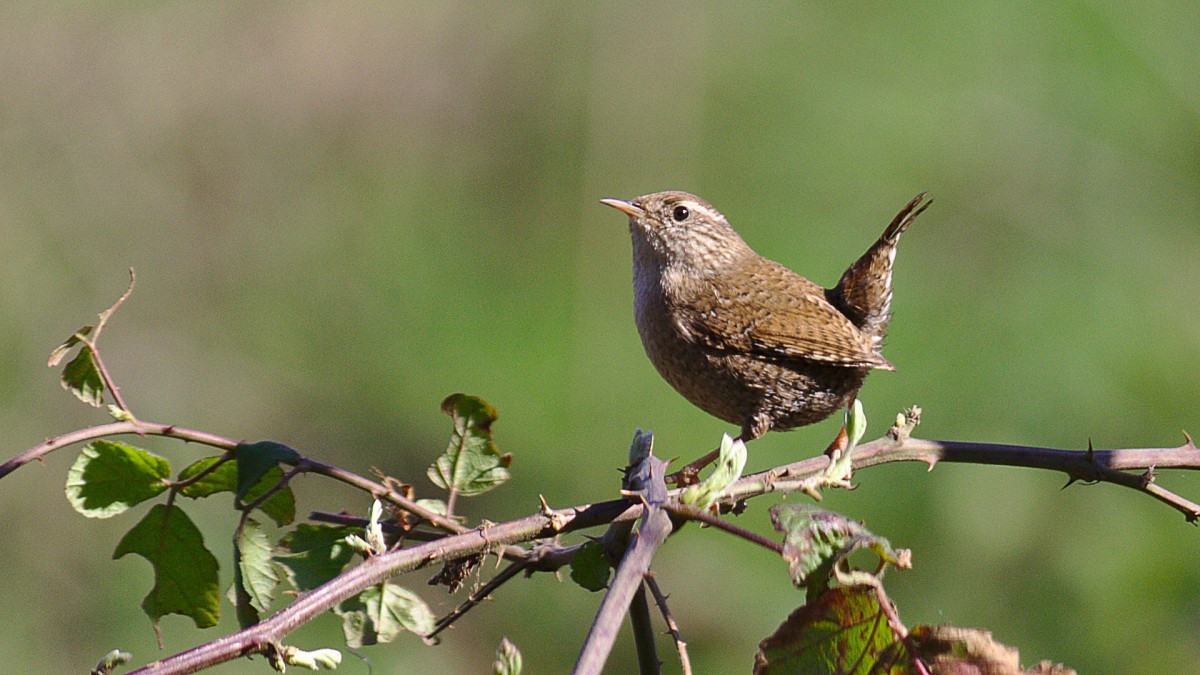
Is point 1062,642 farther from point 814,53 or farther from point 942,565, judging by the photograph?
point 814,53

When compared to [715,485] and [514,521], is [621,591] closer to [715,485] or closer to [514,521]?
[715,485]

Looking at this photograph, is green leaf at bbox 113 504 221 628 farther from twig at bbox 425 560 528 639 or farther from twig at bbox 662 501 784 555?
twig at bbox 662 501 784 555

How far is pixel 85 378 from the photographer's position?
1.52 meters

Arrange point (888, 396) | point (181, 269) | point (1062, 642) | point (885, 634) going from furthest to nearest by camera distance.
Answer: point (181, 269)
point (888, 396)
point (1062, 642)
point (885, 634)

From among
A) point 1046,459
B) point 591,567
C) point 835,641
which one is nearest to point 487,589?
point 591,567

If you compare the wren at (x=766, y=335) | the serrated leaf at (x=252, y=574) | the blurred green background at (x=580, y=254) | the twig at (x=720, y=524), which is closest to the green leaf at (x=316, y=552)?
the serrated leaf at (x=252, y=574)

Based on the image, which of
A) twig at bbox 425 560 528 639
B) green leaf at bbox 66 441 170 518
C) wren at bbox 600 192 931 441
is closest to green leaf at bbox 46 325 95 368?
green leaf at bbox 66 441 170 518

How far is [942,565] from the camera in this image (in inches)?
134

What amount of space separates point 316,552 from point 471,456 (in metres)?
0.26

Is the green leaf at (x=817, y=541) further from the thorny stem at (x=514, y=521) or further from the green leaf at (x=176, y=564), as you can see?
the green leaf at (x=176, y=564)

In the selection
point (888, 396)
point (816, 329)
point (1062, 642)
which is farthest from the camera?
point (888, 396)

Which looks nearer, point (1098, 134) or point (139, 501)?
point (139, 501)

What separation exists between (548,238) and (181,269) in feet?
6.40

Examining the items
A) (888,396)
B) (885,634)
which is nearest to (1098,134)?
(888,396)
